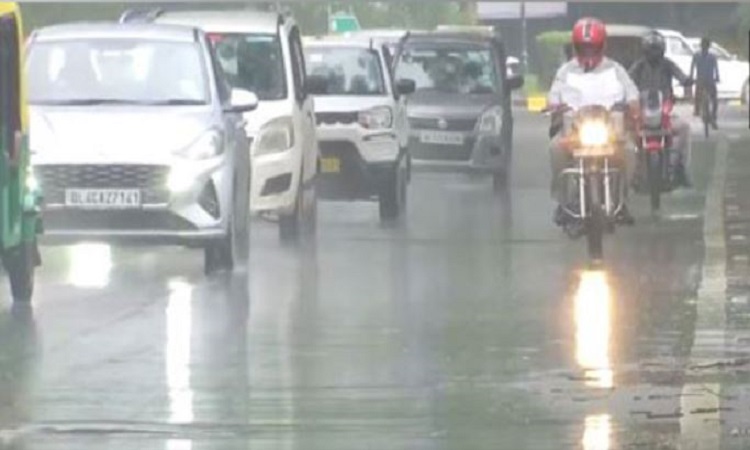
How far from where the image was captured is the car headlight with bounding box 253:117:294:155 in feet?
67.1

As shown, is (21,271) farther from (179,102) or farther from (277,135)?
(277,135)

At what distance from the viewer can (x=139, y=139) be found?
17312mm

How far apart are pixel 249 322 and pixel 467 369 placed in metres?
2.47

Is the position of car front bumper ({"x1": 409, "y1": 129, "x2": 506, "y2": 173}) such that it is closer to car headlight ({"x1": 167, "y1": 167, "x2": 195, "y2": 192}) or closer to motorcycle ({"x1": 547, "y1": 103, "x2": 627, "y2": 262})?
motorcycle ({"x1": 547, "y1": 103, "x2": 627, "y2": 262})

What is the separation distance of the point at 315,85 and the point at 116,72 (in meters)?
3.61

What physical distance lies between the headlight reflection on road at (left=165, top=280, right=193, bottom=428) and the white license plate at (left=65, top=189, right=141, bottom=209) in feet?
2.14

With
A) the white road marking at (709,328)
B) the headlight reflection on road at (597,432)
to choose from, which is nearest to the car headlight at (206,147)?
the white road marking at (709,328)

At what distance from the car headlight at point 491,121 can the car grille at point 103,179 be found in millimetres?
10938

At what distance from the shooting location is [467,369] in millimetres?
12539

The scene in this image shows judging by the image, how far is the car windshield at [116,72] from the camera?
59.4 ft

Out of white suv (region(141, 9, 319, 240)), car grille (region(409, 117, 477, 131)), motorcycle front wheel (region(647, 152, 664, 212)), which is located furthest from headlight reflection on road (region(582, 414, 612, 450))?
car grille (region(409, 117, 477, 131))

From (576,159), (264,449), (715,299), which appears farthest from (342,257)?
(264,449)

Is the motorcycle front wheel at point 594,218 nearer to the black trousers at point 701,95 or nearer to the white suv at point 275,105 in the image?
the white suv at point 275,105

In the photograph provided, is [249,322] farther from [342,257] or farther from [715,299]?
[342,257]
